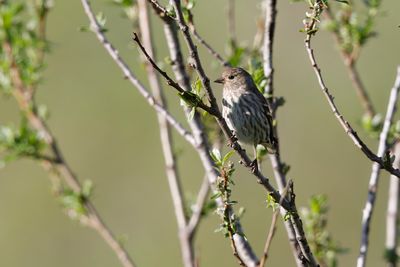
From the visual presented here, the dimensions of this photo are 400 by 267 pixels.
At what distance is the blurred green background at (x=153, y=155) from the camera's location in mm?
9562

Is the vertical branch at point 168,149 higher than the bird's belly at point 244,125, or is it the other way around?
the bird's belly at point 244,125

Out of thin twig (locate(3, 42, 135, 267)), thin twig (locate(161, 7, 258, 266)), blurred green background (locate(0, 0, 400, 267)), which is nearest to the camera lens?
thin twig (locate(161, 7, 258, 266))

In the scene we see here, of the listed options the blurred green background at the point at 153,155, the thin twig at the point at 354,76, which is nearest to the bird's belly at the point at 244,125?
the thin twig at the point at 354,76

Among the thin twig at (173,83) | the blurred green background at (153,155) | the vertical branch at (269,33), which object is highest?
the blurred green background at (153,155)

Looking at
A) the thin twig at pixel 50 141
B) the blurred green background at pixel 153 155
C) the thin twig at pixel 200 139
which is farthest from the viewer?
the blurred green background at pixel 153 155

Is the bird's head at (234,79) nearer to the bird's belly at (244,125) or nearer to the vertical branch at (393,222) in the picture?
the bird's belly at (244,125)

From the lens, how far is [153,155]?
36.7ft

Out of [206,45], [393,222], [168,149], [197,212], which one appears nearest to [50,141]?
[168,149]

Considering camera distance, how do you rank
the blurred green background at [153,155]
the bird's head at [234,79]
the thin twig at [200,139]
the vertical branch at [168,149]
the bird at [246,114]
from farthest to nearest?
the blurred green background at [153,155] < the bird at [246,114] < the bird's head at [234,79] < the vertical branch at [168,149] < the thin twig at [200,139]

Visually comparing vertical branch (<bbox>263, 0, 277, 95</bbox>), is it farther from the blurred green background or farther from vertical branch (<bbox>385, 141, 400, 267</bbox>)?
the blurred green background

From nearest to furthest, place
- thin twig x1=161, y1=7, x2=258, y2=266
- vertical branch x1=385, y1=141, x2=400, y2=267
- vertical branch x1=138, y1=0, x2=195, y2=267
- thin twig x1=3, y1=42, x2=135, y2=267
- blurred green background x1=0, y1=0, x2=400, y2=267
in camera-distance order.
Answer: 1. thin twig x1=161, y1=7, x2=258, y2=266
2. vertical branch x1=385, y1=141, x2=400, y2=267
3. vertical branch x1=138, y1=0, x2=195, y2=267
4. thin twig x1=3, y1=42, x2=135, y2=267
5. blurred green background x1=0, y1=0, x2=400, y2=267

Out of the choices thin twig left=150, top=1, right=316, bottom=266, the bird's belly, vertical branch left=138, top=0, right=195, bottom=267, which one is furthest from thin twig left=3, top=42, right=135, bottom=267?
thin twig left=150, top=1, right=316, bottom=266

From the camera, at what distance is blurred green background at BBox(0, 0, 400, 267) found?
9562 millimetres

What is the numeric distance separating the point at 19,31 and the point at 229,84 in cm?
146
